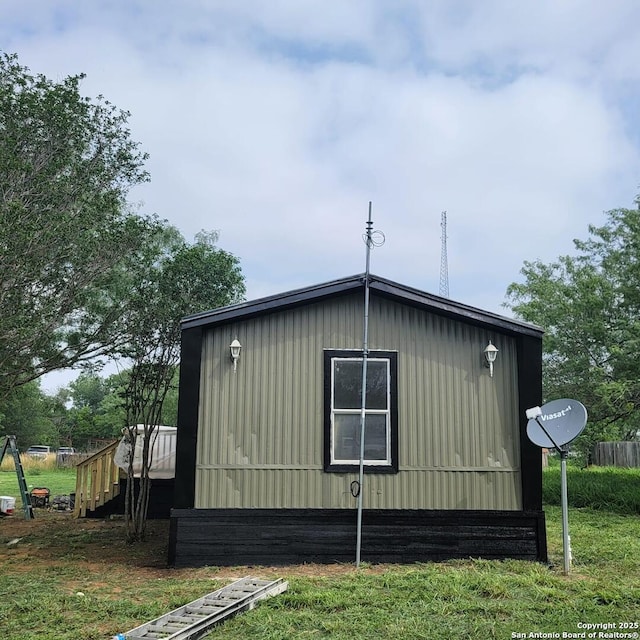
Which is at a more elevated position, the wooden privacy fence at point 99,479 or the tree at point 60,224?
the tree at point 60,224

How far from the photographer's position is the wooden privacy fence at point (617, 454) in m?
17.2

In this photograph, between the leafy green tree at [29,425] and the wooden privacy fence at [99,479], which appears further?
the leafy green tree at [29,425]

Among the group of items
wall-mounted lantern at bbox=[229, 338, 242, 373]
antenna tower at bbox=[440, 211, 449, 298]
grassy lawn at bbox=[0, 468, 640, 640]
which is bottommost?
grassy lawn at bbox=[0, 468, 640, 640]

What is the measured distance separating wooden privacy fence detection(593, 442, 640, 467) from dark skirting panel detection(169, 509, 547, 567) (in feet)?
35.9

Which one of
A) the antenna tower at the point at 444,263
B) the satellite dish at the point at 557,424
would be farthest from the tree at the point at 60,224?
the antenna tower at the point at 444,263

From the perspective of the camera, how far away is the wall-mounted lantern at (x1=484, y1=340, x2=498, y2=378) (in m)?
8.06

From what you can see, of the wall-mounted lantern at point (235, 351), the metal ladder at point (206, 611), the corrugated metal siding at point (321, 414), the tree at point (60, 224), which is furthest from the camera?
the tree at point (60, 224)

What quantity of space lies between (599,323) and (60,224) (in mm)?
11144

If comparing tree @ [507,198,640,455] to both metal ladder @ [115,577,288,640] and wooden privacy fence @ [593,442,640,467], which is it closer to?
wooden privacy fence @ [593,442,640,467]

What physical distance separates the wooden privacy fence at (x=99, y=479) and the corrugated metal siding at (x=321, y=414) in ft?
17.0

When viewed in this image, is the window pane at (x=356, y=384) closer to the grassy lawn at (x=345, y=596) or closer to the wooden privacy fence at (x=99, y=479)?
the grassy lawn at (x=345, y=596)

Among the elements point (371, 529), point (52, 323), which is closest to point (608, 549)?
point (371, 529)

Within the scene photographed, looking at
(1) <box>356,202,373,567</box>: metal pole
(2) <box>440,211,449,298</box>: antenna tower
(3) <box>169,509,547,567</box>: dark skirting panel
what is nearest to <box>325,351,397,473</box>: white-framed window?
(1) <box>356,202,373,567</box>: metal pole

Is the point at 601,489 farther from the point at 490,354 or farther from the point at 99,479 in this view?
the point at 99,479
